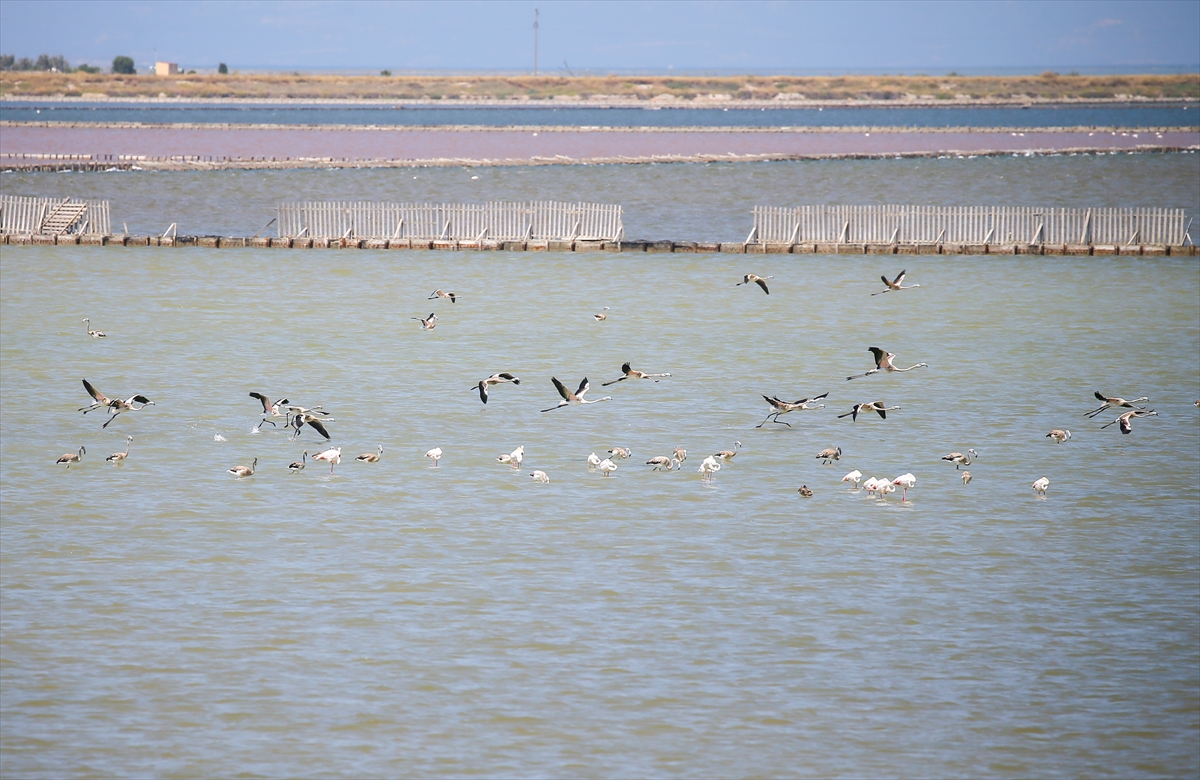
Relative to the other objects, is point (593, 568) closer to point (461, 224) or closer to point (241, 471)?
point (241, 471)

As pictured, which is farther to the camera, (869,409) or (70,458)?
(869,409)

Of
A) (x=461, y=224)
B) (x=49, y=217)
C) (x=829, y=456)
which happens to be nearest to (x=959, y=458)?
(x=829, y=456)

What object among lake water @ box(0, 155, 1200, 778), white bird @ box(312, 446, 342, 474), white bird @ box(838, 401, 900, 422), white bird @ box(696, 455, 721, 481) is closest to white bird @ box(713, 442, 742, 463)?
lake water @ box(0, 155, 1200, 778)

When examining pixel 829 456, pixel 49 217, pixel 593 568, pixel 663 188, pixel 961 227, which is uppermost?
pixel 663 188

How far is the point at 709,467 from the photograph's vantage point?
850 inches

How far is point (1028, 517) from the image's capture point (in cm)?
1970

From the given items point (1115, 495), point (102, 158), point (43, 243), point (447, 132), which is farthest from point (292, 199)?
point (447, 132)

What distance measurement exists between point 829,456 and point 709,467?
2.06 m

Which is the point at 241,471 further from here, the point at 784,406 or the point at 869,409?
the point at 869,409

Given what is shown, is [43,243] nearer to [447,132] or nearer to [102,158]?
[102,158]

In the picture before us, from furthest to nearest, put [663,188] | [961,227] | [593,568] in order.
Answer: [663,188] < [961,227] < [593,568]

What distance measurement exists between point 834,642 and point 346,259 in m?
38.4

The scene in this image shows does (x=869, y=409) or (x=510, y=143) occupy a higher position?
(x=510, y=143)

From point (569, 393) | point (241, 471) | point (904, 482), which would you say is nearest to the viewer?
point (904, 482)
